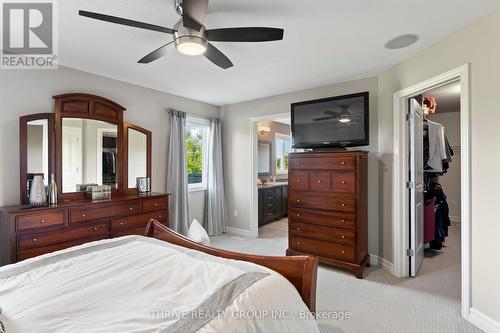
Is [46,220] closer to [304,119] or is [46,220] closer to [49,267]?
[49,267]

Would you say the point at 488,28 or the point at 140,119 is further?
the point at 140,119

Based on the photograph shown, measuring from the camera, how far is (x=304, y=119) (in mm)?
3627

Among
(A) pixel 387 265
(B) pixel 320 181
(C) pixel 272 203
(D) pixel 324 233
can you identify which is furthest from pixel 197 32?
(C) pixel 272 203

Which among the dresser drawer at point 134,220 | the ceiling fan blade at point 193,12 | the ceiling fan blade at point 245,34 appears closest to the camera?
the ceiling fan blade at point 193,12

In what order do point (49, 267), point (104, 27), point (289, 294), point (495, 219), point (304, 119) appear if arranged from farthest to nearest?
point (304, 119) < point (104, 27) < point (495, 219) < point (49, 267) < point (289, 294)

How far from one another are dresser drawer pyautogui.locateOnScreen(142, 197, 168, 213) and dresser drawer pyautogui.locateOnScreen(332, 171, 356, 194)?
2.30 meters

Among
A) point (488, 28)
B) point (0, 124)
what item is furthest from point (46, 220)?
point (488, 28)

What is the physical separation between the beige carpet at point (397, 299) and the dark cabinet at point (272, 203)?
7.52 ft

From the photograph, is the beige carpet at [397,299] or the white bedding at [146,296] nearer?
the white bedding at [146,296]

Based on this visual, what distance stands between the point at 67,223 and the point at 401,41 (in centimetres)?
382

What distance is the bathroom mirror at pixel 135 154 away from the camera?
3584mm

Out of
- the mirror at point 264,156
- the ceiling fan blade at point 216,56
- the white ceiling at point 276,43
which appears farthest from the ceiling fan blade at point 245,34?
the mirror at point 264,156

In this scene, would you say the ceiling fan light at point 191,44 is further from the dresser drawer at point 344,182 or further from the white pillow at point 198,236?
the dresser drawer at point 344,182

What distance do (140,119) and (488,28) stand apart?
3.97 m
